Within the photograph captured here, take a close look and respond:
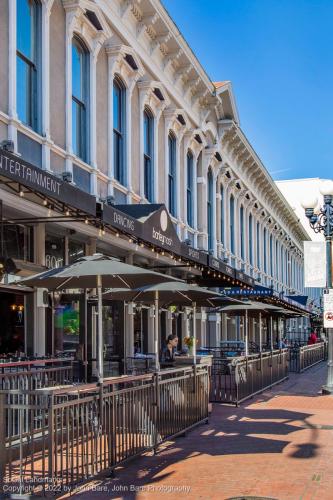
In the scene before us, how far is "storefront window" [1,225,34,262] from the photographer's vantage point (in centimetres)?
1363

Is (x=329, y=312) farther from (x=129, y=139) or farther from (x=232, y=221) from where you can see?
(x=232, y=221)

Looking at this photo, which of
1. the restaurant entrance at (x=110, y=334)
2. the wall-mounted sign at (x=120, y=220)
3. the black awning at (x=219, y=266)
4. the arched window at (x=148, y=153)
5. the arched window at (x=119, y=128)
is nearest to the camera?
the wall-mounted sign at (x=120, y=220)

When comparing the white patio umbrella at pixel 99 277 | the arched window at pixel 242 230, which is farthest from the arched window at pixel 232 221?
the white patio umbrella at pixel 99 277

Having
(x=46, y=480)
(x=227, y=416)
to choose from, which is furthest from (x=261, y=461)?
(x=227, y=416)

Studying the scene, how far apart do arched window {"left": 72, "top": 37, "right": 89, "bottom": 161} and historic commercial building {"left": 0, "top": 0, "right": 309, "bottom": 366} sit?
3 cm

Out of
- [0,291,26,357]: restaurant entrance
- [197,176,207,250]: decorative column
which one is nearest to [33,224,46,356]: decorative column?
[0,291,26,357]: restaurant entrance

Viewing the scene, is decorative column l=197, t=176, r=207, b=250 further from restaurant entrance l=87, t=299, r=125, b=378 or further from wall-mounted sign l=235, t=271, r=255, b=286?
restaurant entrance l=87, t=299, r=125, b=378

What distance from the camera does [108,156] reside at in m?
17.6

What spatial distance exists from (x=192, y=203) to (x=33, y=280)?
1589 cm

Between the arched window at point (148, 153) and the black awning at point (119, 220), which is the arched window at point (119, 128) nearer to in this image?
the arched window at point (148, 153)

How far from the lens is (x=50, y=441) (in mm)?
6859

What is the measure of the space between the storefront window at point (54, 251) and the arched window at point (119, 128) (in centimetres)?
327

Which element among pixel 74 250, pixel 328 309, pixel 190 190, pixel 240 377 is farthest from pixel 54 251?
pixel 190 190

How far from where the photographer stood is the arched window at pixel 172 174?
76.3 ft
